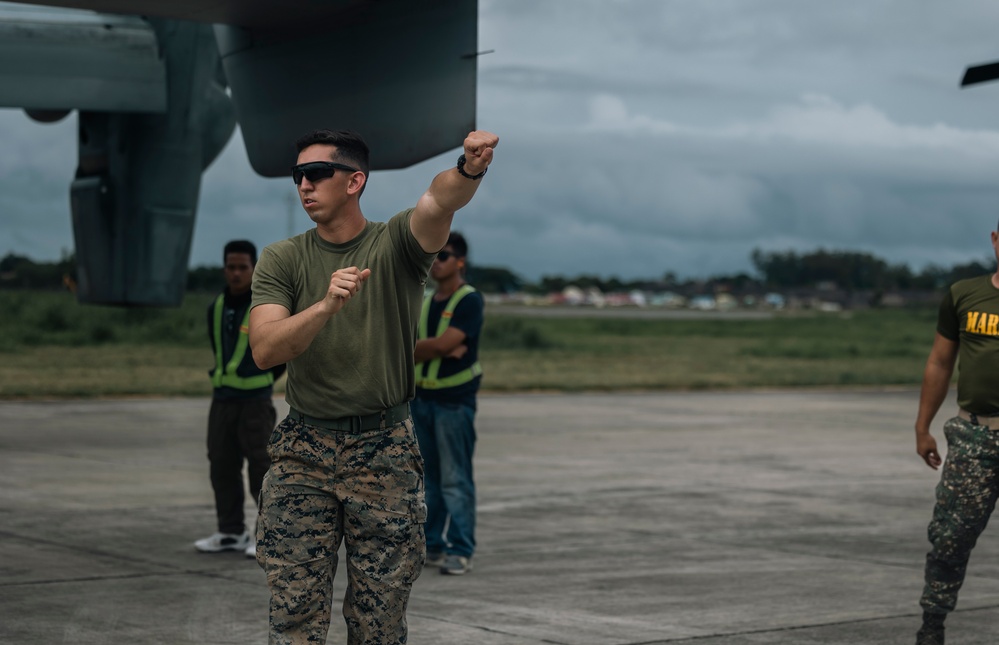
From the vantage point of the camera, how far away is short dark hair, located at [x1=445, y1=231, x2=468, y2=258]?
27.0 ft

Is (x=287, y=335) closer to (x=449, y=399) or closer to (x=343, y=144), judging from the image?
(x=343, y=144)

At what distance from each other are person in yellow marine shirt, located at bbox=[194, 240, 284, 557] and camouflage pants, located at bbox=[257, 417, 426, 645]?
4442mm

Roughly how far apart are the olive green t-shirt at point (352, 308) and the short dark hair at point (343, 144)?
0.72 ft

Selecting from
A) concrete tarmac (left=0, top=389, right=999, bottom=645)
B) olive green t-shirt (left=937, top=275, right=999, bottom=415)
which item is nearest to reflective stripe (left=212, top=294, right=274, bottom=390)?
concrete tarmac (left=0, top=389, right=999, bottom=645)

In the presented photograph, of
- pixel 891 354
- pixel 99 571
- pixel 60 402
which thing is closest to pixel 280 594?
pixel 99 571

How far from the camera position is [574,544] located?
9031 millimetres

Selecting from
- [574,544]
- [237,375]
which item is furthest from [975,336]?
[237,375]

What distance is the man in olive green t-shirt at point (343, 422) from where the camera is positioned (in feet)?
13.2

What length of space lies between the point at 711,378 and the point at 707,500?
18.9 metres

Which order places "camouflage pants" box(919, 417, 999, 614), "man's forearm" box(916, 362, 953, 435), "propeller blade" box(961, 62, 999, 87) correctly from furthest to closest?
"propeller blade" box(961, 62, 999, 87)
"man's forearm" box(916, 362, 953, 435)
"camouflage pants" box(919, 417, 999, 614)

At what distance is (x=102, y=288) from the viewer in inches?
489

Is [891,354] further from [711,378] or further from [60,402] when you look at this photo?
[60,402]

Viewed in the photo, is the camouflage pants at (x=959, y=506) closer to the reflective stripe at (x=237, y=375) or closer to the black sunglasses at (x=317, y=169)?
the black sunglasses at (x=317, y=169)

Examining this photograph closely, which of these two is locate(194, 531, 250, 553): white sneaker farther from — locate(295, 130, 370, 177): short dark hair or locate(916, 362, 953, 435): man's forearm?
locate(295, 130, 370, 177): short dark hair
